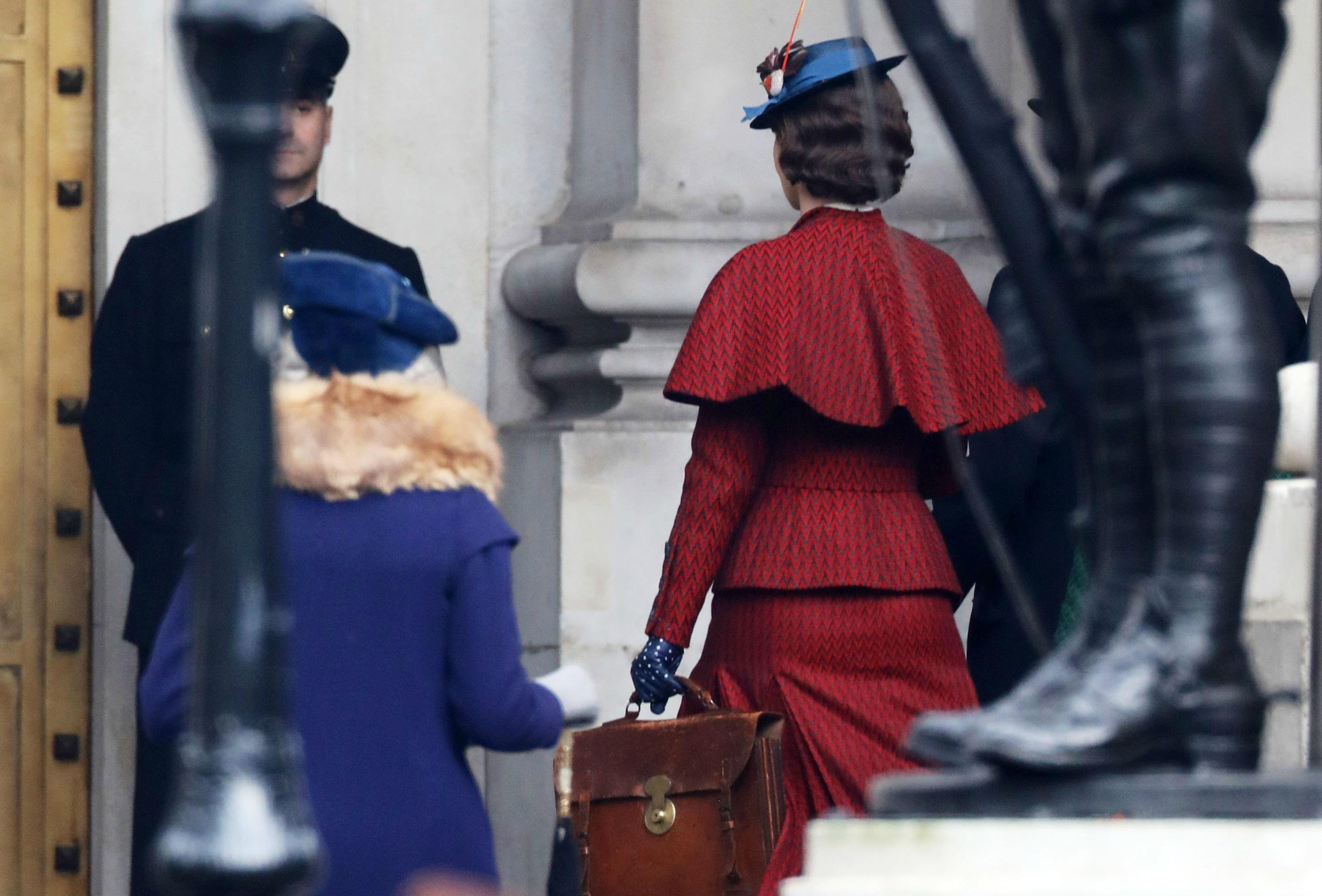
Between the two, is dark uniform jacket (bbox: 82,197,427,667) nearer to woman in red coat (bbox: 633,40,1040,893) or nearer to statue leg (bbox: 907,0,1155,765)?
woman in red coat (bbox: 633,40,1040,893)

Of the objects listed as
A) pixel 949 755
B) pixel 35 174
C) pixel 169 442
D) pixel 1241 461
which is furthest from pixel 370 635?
pixel 35 174

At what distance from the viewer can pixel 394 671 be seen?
3514 millimetres

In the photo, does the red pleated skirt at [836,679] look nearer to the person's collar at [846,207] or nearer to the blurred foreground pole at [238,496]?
the person's collar at [846,207]

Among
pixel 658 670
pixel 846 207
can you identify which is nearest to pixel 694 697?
pixel 658 670

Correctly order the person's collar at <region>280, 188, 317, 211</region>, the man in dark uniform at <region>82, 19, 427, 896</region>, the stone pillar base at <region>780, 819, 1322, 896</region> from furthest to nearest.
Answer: the person's collar at <region>280, 188, 317, 211</region> < the man in dark uniform at <region>82, 19, 427, 896</region> < the stone pillar base at <region>780, 819, 1322, 896</region>

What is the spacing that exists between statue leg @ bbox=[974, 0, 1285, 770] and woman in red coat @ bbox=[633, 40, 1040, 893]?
1794mm

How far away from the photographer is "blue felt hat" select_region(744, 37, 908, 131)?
4734 mm

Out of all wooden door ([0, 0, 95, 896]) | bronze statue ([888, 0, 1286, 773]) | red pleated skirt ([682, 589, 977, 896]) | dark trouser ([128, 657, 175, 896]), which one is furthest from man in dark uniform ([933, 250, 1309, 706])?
wooden door ([0, 0, 95, 896])

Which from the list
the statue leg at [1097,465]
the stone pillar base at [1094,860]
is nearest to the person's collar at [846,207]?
the statue leg at [1097,465]

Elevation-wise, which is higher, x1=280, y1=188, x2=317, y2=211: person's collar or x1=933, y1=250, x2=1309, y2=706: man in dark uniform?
x1=280, y1=188, x2=317, y2=211: person's collar

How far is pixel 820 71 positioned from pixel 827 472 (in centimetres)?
71

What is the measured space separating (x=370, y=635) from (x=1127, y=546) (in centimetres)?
110

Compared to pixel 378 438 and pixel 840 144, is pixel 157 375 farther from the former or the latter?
pixel 378 438

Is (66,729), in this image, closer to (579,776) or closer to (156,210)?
(156,210)
